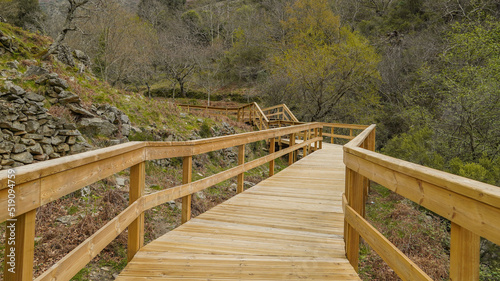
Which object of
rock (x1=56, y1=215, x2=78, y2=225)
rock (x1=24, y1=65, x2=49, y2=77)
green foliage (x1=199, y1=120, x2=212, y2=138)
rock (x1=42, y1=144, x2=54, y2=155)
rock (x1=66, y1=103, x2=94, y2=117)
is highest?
rock (x1=24, y1=65, x2=49, y2=77)

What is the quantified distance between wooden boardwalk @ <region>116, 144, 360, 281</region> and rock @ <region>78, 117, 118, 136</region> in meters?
4.19

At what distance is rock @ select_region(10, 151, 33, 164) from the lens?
5.33m

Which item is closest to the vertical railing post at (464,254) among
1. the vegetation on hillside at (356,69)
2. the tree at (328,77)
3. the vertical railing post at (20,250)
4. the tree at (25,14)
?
the vertical railing post at (20,250)

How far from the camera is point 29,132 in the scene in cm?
572

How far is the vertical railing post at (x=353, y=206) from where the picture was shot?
8.62ft

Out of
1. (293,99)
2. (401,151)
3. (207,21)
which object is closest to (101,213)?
(401,151)

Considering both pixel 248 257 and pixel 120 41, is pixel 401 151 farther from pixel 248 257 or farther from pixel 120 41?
pixel 120 41

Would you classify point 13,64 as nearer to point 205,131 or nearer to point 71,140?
point 71,140

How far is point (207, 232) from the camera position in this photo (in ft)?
11.1

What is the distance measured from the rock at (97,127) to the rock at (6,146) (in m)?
1.62

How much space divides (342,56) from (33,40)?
1630 centimetres

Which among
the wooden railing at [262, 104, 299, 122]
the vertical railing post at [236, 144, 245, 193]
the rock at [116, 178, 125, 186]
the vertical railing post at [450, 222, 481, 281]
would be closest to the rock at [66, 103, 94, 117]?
the rock at [116, 178, 125, 186]

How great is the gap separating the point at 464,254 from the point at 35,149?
669 centimetres

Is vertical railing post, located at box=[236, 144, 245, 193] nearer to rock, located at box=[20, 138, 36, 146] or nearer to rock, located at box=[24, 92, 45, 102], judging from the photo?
rock, located at box=[20, 138, 36, 146]
